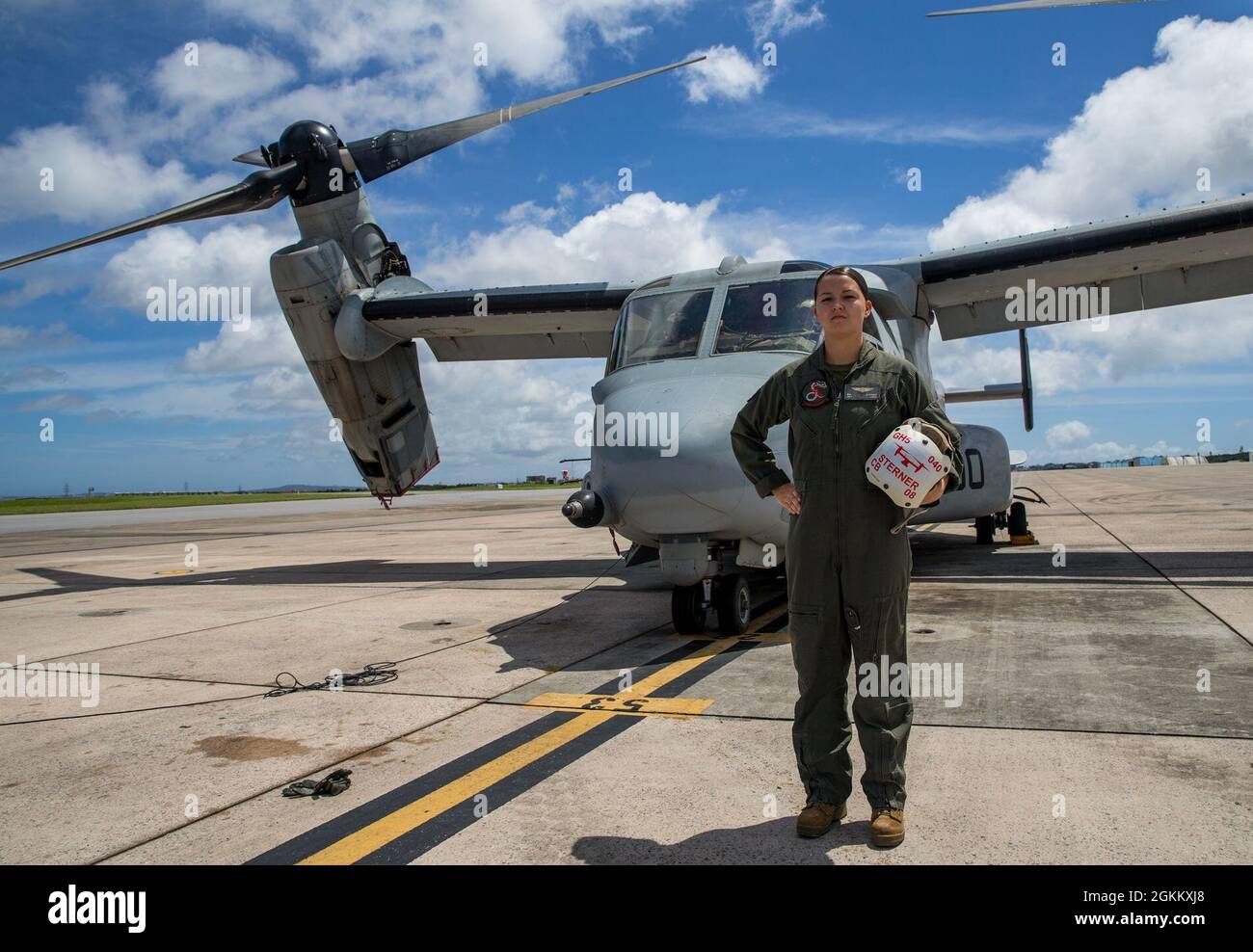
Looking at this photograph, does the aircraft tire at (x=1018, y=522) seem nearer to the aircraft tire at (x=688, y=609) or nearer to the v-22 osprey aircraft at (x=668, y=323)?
the v-22 osprey aircraft at (x=668, y=323)

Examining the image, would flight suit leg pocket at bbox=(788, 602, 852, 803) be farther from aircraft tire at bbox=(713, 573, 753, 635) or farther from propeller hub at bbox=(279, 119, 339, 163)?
propeller hub at bbox=(279, 119, 339, 163)

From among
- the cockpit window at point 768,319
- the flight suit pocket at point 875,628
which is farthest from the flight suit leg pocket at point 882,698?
the cockpit window at point 768,319

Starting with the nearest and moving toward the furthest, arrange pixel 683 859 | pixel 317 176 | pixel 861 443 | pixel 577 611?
pixel 683 859
pixel 861 443
pixel 577 611
pixel 317 176

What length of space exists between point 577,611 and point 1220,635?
17.1 feet

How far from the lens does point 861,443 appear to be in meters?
3.23

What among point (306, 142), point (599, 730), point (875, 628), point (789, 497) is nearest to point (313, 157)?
point (306, 142)

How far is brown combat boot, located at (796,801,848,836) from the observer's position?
305 cm

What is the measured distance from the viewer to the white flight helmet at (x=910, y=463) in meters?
2.96

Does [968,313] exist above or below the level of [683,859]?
above

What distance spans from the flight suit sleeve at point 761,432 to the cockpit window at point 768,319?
3.07 meters

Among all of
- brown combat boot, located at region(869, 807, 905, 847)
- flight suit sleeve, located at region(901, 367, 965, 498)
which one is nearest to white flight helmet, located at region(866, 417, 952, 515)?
flight suit sleeve, located at region(901, 367, 965, 498)
